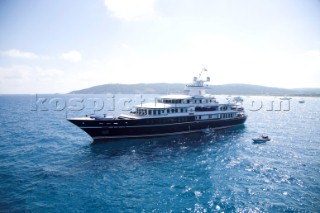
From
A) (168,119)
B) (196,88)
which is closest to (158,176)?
(168,119)

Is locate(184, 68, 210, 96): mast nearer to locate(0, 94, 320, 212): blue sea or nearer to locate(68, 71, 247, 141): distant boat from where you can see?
locate(68, 71, 247, 141): distant boat

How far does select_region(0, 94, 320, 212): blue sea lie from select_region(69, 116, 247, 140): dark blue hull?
1.79 metres

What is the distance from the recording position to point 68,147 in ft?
110

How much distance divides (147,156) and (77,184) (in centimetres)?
1101

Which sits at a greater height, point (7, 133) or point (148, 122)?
point (148, 122)

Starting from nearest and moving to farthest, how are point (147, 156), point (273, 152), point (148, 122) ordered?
1. point (147, 156)
2. point (273, 152)
3. point (148, 122)

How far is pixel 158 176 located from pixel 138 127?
15504 mm

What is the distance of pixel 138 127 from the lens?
37.1 meters

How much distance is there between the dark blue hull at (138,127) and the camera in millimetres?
34688

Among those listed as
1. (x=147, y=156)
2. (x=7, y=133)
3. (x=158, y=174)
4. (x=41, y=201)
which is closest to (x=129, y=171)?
(x=158, y=174)

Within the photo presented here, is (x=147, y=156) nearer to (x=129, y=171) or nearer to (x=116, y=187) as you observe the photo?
(x=129, y=171)

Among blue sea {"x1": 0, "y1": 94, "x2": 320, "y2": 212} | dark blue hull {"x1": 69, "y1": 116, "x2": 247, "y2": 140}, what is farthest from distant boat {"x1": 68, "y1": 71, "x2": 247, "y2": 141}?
blue sea {"x1": 0, "y1": 94, "x2": 320, "y2": 212}

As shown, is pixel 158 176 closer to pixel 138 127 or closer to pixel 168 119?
pixel 138 127

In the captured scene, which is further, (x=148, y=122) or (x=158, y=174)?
(x=148, y=122)
